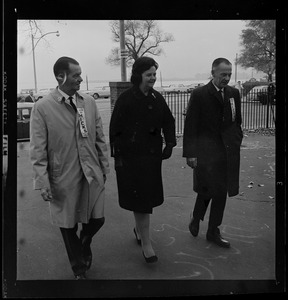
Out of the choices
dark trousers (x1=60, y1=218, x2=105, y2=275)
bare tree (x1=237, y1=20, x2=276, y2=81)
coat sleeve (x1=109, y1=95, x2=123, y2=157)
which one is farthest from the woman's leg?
bare tree (x1=237, y1=20, x2=276, y2=81)

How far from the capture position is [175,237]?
384cm

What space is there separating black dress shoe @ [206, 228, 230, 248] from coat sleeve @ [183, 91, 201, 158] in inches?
24.5

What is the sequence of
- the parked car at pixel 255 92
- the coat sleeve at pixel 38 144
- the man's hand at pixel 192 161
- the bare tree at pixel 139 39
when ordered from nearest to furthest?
the coat sleeve at pixel 38 144 → the bare tree at pixel 139 39 → the man's hand at pixel 192 161 → the parked car at pixel 255 92

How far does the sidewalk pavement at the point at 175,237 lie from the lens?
3754mm

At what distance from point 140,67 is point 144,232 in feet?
3.95

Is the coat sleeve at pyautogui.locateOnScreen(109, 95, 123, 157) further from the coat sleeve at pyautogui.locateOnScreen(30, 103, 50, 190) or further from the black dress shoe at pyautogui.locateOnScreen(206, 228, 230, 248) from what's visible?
the black dress shoe at pyautogui.locateOnScreen(206, 228, 230, 248)

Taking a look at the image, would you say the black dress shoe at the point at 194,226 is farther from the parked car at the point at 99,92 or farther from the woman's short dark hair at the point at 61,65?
the woman's short dark hair at the point at 61,65

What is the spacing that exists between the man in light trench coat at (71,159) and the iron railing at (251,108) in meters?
0.55

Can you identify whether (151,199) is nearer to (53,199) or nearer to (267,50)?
(53,199)

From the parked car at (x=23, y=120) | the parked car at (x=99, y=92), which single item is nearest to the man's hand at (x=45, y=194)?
the parked car at (x=23, y=120)

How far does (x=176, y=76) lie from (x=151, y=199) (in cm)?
93

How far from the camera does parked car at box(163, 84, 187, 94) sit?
3.69 m
